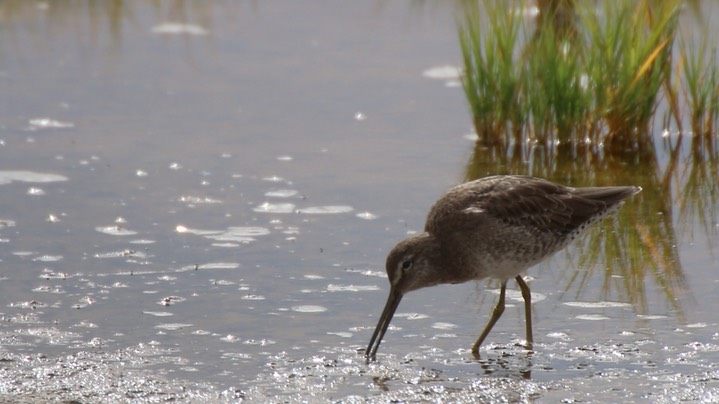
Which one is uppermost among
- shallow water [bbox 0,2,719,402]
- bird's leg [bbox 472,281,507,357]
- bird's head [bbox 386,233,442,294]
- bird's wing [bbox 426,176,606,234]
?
bird's wing [bbox 426,176,606,234]

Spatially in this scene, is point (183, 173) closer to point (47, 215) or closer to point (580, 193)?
point (47, 215)

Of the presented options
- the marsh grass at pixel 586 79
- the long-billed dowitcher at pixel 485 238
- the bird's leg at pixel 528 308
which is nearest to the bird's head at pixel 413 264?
the long-billed dowitcher at pixel 485 238

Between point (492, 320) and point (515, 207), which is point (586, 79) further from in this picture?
point (492, 320)

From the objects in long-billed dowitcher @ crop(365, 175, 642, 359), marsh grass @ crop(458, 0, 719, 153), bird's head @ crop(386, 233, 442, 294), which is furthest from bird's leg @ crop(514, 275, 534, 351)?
marsh grass @ crop(458, 0, 719, 153)

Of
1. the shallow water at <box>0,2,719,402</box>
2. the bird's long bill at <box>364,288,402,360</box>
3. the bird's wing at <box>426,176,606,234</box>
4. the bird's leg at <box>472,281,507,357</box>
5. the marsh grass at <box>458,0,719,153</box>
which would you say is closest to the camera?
the shallow water at <box>0,2,719,402</box>

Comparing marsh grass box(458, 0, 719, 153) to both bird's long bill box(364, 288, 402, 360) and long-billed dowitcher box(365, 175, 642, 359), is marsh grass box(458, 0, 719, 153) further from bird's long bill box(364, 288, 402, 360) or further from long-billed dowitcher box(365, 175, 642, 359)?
bird's long bill box(364, 288, 402, 360)

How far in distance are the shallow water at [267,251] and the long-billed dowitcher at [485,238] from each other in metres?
0.26

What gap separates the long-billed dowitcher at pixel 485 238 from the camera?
5.99 meters

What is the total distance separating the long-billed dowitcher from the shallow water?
264 mm

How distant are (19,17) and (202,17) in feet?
6.23

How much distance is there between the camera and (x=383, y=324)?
5820 mm

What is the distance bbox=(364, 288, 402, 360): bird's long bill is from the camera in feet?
18.8

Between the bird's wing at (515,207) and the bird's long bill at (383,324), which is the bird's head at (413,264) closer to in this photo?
the bird's long bill at (383,324)

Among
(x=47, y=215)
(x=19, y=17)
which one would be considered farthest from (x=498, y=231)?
(x=19, y=17)
